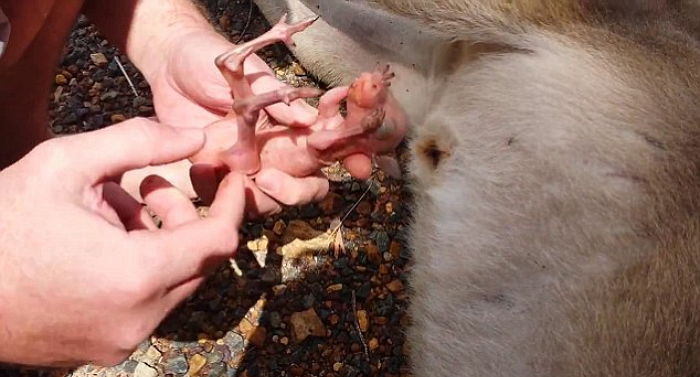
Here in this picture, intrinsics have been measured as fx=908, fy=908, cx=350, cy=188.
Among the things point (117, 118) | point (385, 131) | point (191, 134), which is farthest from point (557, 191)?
point (117, 118)

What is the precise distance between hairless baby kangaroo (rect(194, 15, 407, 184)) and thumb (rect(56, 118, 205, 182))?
24 cm

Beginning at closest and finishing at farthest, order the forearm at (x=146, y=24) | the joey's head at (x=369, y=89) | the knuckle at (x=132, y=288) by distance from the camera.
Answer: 1. the knuckle at (x=132, y=288)
2. the joey's head at (x=369, y=89)
3. the forearm at (x=146, y=24)

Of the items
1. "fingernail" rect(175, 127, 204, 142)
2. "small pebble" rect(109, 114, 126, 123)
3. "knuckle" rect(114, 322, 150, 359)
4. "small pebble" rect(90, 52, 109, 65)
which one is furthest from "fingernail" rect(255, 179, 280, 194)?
"small pebble" rect(90, 52, 109, 65)

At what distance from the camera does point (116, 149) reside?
1.24 m

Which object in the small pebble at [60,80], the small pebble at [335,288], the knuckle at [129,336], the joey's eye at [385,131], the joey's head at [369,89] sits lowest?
the small pebble at [335,288]

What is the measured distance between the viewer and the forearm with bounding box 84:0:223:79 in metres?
1.91

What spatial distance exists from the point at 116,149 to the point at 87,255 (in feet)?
0.51

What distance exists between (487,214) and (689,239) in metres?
0.37

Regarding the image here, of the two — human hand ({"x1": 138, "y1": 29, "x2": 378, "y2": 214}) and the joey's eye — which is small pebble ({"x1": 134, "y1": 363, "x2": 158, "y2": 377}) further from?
the joey's eye

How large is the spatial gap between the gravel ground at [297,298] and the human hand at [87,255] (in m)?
0.87

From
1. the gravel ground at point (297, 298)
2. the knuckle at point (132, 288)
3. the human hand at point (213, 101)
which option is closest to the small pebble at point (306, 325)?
the gravel ground at point (297, 298)

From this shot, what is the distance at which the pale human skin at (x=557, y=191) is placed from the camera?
5.44 feet

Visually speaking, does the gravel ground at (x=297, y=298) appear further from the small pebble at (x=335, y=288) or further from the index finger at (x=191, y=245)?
the index finger at (x=191, y=245)

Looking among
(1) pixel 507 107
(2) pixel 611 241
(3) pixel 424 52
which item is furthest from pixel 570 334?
(3) pixel 424 52
